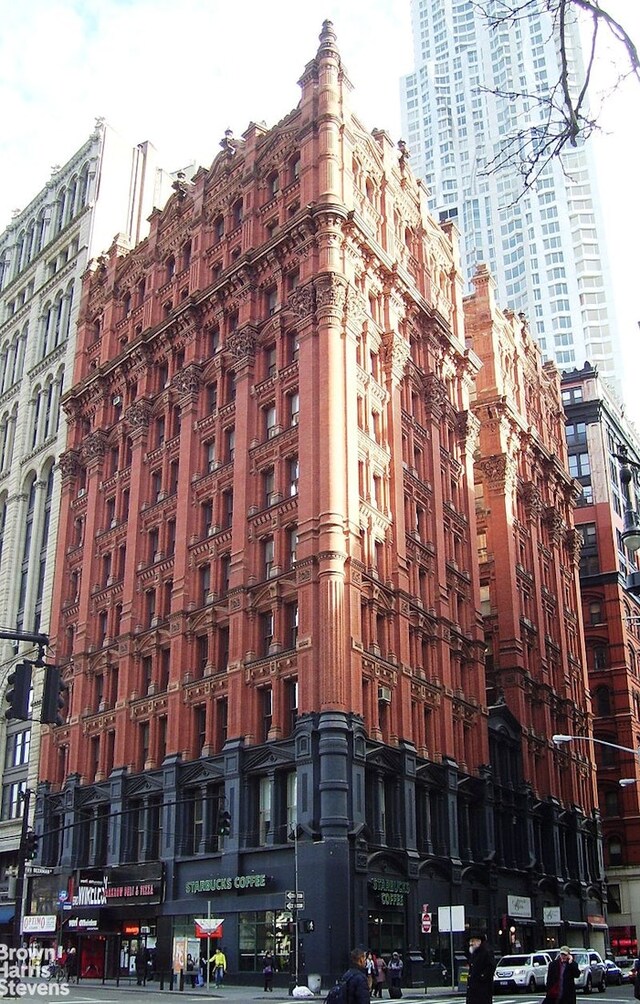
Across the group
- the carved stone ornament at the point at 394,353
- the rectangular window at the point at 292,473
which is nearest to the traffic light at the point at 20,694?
the rectangular window at the point at 292,473

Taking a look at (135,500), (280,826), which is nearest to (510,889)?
(280,826)

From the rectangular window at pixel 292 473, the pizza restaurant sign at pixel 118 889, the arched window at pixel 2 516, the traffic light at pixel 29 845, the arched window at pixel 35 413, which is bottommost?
the pizza restaurant sign at pixel 118 889

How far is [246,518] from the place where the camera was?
53.4 metres

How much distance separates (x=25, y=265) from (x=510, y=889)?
208 ft

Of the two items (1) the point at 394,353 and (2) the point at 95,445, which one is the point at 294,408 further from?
(2) the point at 95,445

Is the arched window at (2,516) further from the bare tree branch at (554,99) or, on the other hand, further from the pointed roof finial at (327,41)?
the bare tree branch at (554,99)

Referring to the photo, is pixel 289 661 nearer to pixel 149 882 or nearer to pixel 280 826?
pixel 280 826

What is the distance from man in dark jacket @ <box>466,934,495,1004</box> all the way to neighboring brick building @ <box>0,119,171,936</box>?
51.7m

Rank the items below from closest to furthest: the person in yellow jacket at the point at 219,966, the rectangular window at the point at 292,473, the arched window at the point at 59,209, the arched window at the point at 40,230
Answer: the person in yellow jacket at the point at 219,966
the rectangular window at the point at 292,473
the arched window at the point at 59,209
the arched window at the point at 40,230

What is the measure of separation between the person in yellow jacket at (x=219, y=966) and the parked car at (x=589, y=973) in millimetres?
15072

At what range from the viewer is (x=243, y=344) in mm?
58562

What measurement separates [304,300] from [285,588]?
1592 cm

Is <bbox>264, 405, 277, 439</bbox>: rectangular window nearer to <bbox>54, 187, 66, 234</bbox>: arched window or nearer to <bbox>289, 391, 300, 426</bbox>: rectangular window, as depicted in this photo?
<bbox>289, 391, 300, 426</bbox>: rectangular window

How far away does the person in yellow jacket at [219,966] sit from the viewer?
43.4 m
